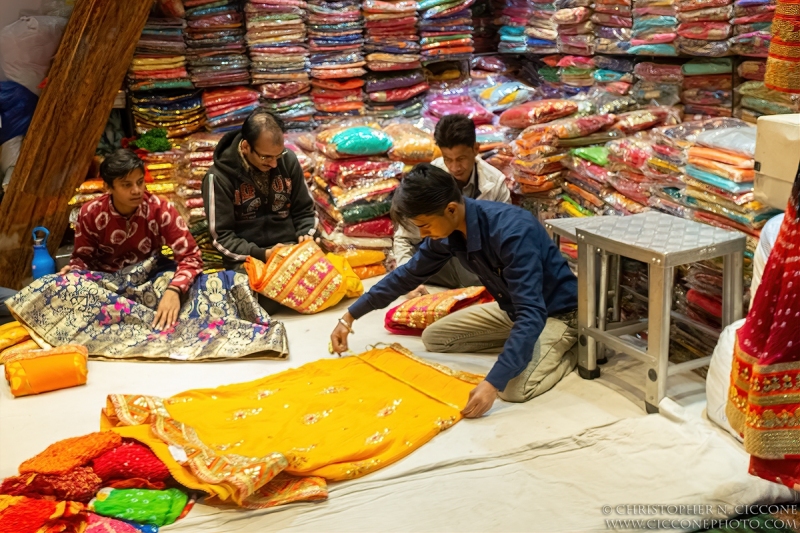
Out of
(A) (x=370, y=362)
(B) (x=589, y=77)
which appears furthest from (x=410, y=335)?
(B) (x=589, y=77)

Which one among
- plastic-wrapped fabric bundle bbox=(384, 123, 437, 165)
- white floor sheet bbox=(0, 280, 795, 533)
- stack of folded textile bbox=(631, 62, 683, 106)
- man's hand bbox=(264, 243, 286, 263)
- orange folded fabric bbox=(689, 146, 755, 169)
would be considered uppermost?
stack of folded textile bbox=(631, 62, 683, 106)

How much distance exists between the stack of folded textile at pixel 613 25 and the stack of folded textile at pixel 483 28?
62.3 inches

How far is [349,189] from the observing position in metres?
5.03

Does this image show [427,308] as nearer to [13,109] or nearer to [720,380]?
[720,380]

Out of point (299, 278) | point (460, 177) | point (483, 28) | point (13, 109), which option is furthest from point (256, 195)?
point (483, 28)

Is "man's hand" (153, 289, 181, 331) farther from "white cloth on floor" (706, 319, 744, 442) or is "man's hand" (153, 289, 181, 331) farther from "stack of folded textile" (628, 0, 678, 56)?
"stack of folded textile" (628, 0, 678, 56)

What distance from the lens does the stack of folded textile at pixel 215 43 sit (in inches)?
217

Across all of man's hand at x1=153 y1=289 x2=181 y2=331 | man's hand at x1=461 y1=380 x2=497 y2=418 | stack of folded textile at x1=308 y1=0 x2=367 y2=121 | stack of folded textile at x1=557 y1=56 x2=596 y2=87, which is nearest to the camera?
man's hand at x1=461 y1=380 x2=497 y2=418

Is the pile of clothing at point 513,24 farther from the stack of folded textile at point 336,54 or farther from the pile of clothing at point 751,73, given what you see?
the pile of clothing at point 751,73

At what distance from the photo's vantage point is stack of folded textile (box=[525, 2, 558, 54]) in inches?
230

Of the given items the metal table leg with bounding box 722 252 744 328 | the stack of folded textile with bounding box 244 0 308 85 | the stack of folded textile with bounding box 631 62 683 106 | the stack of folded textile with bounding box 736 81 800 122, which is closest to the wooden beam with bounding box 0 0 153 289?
the stack of folded textile with bounding box 244 0 308 85

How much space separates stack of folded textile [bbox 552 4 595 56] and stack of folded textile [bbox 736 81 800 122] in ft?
4.25

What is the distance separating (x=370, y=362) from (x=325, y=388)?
0.95ft

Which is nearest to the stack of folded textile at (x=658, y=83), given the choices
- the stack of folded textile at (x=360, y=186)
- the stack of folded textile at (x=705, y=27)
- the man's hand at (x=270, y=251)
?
the stack of folded textile at (x=705, y=27)
